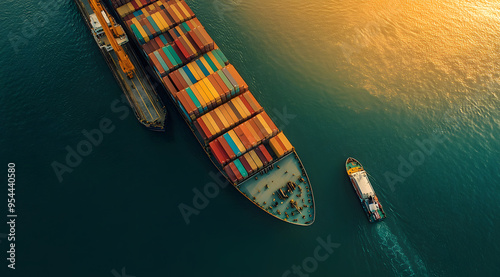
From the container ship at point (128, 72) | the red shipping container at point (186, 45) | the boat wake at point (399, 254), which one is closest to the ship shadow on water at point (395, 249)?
the boat wake at point (399, 254)

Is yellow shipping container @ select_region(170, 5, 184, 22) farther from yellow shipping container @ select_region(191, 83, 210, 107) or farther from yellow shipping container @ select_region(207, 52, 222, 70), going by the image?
yellow shipping container @ select_region(191, 83, 210, 107)

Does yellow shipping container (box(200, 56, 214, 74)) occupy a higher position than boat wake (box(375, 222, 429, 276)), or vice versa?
yellow shipping container (box(200, 56, 214, 74))

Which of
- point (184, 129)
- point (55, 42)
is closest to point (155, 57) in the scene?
point (184, 129)

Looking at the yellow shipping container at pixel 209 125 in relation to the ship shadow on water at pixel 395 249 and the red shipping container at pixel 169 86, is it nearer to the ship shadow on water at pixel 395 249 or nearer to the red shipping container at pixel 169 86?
the red shipping container at pixel 169 86

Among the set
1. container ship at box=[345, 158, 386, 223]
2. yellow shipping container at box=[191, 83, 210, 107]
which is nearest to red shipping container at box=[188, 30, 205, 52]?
yellow shipping container at box=[191, 83, 210, 107]

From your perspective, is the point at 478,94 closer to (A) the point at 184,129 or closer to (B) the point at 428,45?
(B) the point at 428,45

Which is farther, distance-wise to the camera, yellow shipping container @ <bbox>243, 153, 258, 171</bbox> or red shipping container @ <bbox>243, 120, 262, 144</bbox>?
red shipping container @ <bbox>243, 120, 262, 144</bbox>
